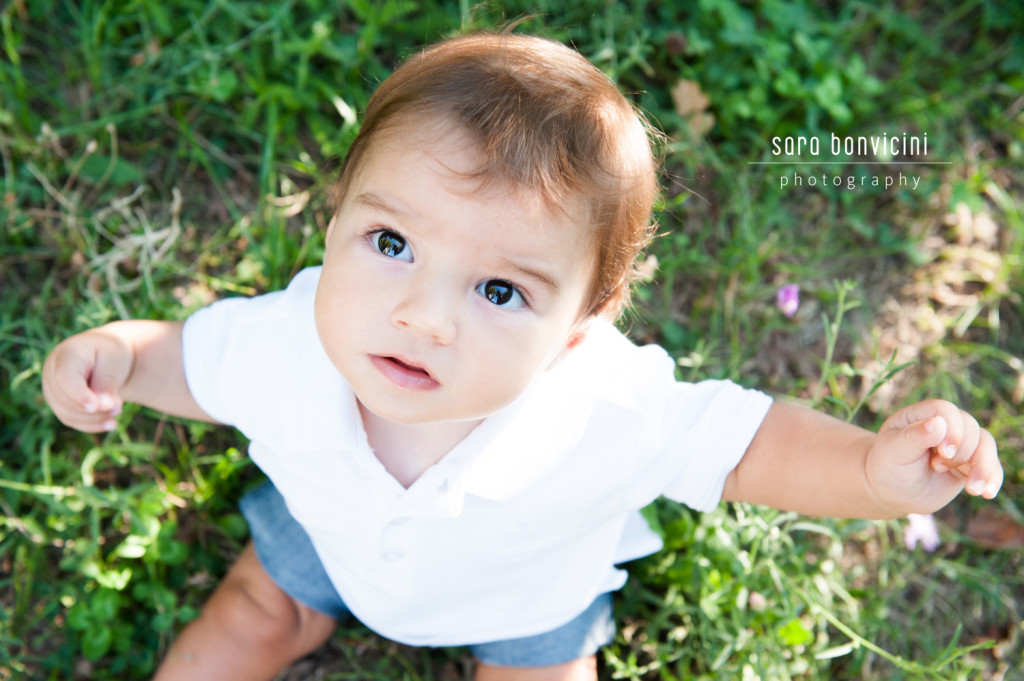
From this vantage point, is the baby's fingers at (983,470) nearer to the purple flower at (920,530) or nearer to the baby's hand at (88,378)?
the purple flower at (920,530)

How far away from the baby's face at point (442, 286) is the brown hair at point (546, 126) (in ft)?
0.12

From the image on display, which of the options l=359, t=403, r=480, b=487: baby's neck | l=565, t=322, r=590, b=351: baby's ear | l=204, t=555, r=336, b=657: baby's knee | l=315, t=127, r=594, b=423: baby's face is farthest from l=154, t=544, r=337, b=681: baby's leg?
l=565, t=322, r=590, b=351: baby's ear

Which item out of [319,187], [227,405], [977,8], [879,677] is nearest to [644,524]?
[879,677]

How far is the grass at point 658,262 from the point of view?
2072 millimetres

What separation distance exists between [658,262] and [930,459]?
1178mm

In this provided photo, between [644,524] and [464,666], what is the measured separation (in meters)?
0.61

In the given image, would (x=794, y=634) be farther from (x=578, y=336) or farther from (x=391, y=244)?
(x=391, y=244)

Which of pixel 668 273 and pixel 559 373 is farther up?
pixel 559 373

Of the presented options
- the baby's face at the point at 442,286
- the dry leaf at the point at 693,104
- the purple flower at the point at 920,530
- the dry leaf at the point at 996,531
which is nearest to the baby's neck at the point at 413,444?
the baby's face at the point at 442,286

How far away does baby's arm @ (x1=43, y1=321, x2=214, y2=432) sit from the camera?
1.68 metres

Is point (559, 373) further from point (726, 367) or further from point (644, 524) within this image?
point (726, 367)

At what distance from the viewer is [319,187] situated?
95.1 inches

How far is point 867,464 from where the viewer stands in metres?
1.45

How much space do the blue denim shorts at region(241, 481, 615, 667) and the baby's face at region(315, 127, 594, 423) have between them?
72 centimetres
